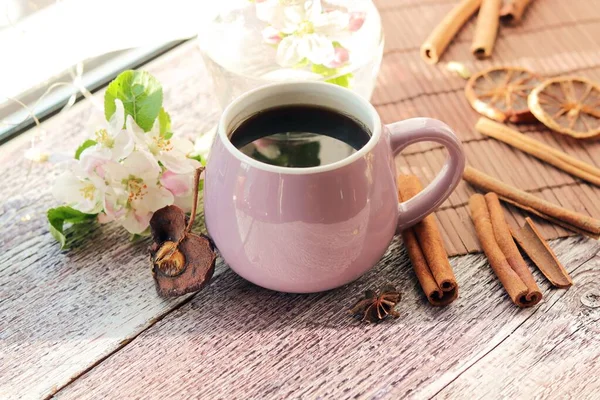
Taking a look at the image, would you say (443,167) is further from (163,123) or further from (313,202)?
(163,123)

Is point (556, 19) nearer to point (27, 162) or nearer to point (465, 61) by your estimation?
point (465, 61)

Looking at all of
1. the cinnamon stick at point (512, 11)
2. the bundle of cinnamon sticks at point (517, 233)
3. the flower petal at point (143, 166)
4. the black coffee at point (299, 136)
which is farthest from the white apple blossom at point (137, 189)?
the cinnamon stick at point (512, 11)

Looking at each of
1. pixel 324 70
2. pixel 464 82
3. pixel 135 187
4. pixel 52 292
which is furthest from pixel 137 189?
pixel 464 82

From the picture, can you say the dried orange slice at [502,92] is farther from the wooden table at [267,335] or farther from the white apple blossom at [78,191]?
the white apple blossom at [78,191]

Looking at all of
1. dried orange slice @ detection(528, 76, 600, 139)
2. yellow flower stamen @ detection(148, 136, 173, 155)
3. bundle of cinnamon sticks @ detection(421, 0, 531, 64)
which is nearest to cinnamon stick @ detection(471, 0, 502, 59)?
bundle of cinnamon sticks @ detection(421, 0, 531, 64)

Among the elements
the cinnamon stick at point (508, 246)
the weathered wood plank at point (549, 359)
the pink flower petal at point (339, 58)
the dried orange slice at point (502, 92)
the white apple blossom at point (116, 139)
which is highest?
the white apple blossom at point (116, 139)

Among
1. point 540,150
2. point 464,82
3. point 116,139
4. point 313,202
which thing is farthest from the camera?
point 464,82
